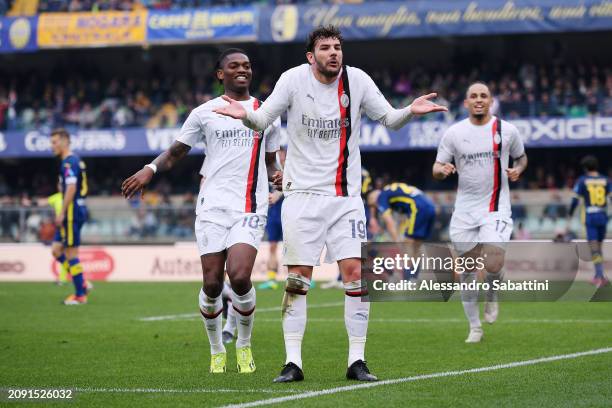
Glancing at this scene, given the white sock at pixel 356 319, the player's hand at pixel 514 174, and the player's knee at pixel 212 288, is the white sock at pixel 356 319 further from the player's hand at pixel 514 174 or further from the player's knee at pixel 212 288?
the player's hand at pixel 514 174

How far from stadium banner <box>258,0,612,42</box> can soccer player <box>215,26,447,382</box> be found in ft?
90.4

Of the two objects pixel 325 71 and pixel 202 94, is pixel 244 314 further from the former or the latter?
pixel 202 94

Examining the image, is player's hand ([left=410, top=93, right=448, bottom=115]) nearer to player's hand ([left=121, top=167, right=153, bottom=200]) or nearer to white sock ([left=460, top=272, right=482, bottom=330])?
player's hand ([left=121, top=167, right=153, bottom=200])

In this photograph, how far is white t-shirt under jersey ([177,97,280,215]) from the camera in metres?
8.58

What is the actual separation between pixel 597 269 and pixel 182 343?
1080 cm

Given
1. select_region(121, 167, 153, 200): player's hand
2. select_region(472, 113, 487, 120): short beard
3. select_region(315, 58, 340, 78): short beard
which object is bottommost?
select_region(121, 167, 153, 200): player's hand

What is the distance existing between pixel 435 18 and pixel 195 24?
7848 mm

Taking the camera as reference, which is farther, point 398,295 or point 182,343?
point 398,295

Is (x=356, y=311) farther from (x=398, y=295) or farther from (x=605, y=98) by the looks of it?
(x=605, y=98)

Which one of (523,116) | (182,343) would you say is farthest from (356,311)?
(523,116)

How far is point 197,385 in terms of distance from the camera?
25.1 feet

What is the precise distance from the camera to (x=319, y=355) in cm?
965

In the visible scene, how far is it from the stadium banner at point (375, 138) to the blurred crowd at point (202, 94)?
37cm

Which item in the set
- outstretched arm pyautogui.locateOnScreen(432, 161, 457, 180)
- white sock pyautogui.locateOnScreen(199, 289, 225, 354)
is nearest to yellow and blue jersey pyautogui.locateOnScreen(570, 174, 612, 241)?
outstretched arm pyautogui.locateOnScreen(432, 161, 457, 180)
